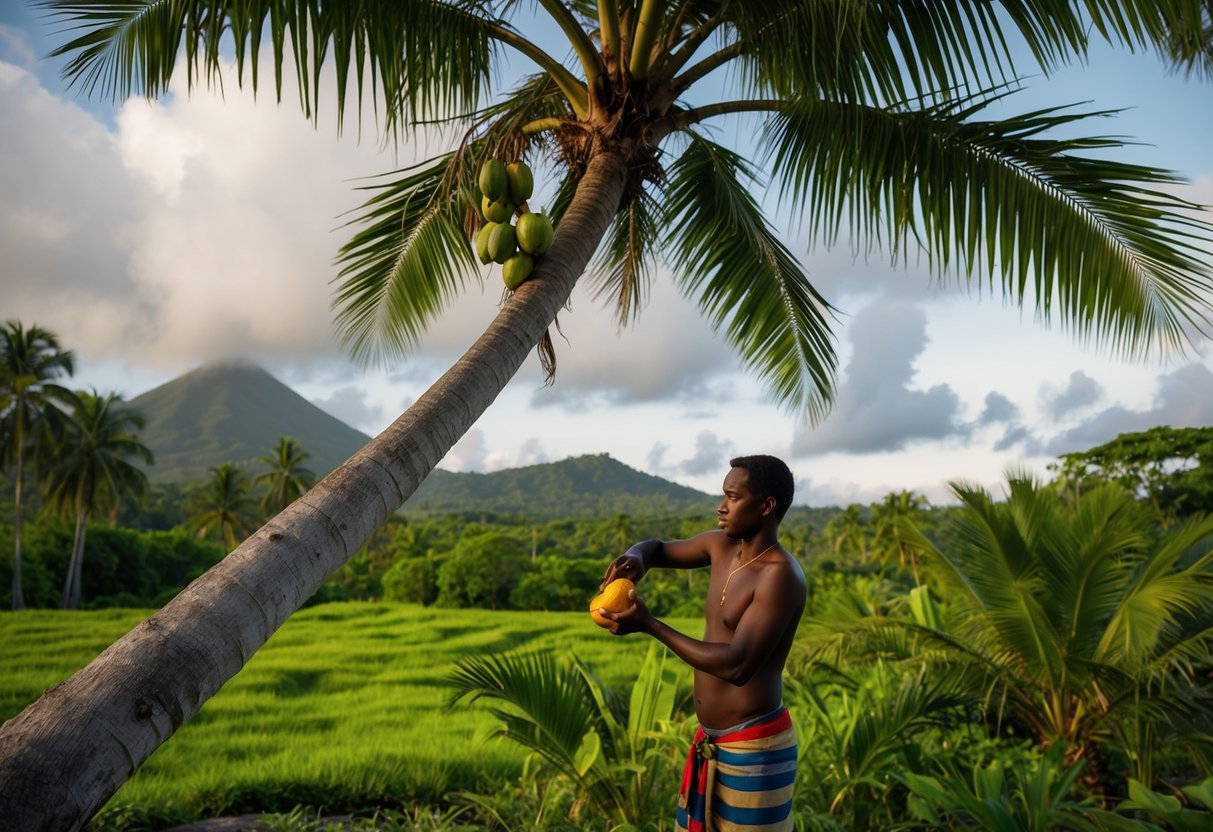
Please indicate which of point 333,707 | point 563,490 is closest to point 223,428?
point 563,490

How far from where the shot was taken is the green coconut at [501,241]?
3113 mm

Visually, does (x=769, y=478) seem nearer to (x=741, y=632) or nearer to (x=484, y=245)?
(x=741, y=632)

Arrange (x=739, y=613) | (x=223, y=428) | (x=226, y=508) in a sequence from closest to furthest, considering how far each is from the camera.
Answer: (x=739, y=613) → (x=226, y=508) → (x=223, y=428)

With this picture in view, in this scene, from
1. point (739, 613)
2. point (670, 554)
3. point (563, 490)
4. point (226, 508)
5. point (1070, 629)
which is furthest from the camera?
point (563, 490)

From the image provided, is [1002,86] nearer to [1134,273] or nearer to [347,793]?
[1134,273]

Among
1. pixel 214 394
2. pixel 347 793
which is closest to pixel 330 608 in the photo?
pixel 347 793

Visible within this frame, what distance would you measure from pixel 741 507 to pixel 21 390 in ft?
104

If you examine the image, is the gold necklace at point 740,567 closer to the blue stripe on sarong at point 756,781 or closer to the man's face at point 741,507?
the man's face at point 741,507

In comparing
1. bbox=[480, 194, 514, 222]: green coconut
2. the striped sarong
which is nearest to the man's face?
the striped sarong

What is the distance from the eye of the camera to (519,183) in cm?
333

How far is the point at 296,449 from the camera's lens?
1741 inches

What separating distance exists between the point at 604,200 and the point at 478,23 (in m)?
1.17

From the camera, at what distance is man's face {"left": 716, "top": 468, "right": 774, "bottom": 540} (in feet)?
7.80

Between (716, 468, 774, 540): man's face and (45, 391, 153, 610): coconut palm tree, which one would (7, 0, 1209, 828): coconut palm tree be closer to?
(716, 468, 774, 540): man's face
